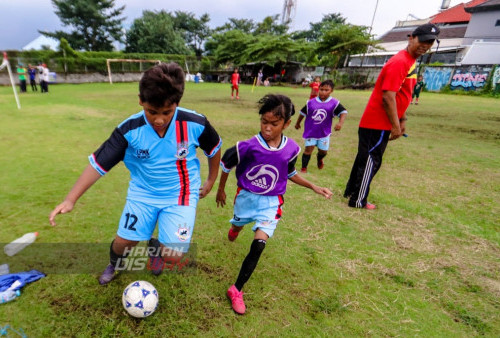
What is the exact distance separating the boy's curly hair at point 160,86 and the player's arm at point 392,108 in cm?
302

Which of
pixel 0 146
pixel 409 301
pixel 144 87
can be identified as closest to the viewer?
pixel 144 87

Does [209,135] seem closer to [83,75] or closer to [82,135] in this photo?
[82,135]

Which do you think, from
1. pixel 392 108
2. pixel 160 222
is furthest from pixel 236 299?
pixel 392 108

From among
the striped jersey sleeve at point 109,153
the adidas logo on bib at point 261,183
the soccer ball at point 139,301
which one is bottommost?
the soccer ball at point 139,301

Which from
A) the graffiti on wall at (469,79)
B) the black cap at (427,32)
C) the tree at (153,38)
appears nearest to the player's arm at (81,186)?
the black cap at (427,32)

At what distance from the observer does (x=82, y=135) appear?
7.92 metres

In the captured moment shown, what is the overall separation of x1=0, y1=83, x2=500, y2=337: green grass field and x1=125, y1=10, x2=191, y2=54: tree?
143 feet

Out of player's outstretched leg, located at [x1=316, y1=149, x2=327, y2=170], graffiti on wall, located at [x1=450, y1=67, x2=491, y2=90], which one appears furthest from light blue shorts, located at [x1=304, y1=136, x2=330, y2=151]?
graffiti on wall, located at [x1=450, y1=67, x2=491, y2=90]

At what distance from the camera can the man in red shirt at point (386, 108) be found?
12.0 ft

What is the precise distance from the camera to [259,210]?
109 inches

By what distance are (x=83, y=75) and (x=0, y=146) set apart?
1028 inches

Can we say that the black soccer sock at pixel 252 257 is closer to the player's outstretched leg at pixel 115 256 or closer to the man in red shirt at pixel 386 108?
the player's outstretched leg at pixel 115 256

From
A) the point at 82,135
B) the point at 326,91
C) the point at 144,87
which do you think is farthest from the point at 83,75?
the point at 144,87

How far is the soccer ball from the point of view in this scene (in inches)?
91.3
